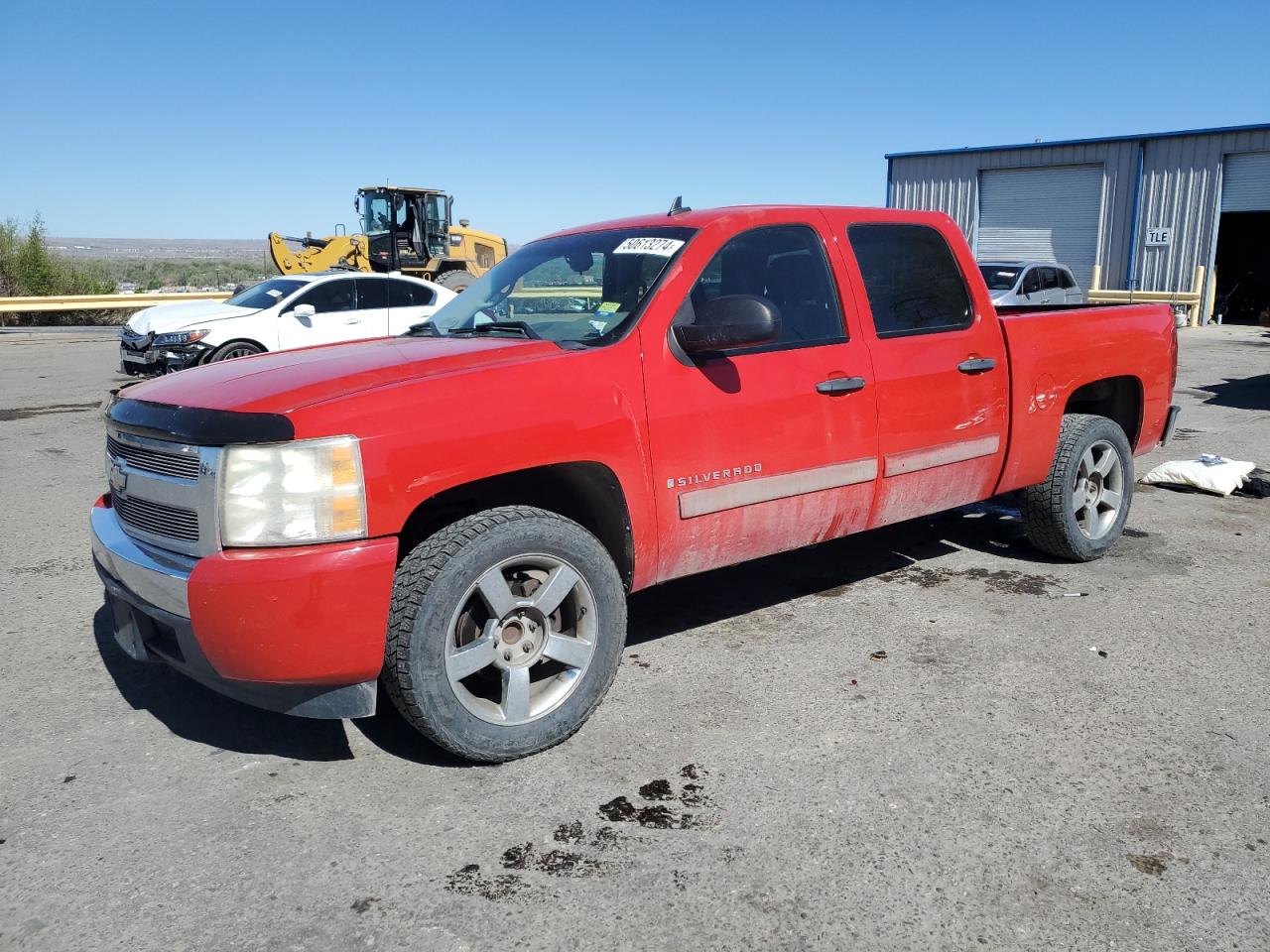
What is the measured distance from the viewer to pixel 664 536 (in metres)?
3.71

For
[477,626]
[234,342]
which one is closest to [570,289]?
[477,626]

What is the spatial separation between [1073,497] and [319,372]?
12.9 ft

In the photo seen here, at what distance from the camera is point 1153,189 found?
87.7 ft

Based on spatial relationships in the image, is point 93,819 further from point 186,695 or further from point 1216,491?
point 1216,491

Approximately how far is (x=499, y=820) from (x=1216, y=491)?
20.7 ft

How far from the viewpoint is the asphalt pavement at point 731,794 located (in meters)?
2.58

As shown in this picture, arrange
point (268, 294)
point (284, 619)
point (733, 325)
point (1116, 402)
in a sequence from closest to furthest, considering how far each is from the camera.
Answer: point (284, 619)
point (733, 325)
point (1116, 402)
point (268, 294)

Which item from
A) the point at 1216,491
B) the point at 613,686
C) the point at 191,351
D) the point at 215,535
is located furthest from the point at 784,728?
the point at 191,351

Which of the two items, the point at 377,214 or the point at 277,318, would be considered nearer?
the point at 277,318

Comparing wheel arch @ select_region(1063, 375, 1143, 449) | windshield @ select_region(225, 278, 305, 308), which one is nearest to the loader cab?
windshield @ select_region(225, 278, 305, 308)

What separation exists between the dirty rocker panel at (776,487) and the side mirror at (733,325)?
1.80 feet

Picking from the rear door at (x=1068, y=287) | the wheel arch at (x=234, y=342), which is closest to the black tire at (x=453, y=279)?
the wheel arch at (x=234, y=342)

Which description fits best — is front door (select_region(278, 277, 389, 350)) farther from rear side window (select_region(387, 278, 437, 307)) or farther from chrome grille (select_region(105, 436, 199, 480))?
chrome grille (select_region(105, 436, 199, 480))

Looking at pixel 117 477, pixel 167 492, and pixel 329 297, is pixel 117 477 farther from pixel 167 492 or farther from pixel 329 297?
pixel 329 297
